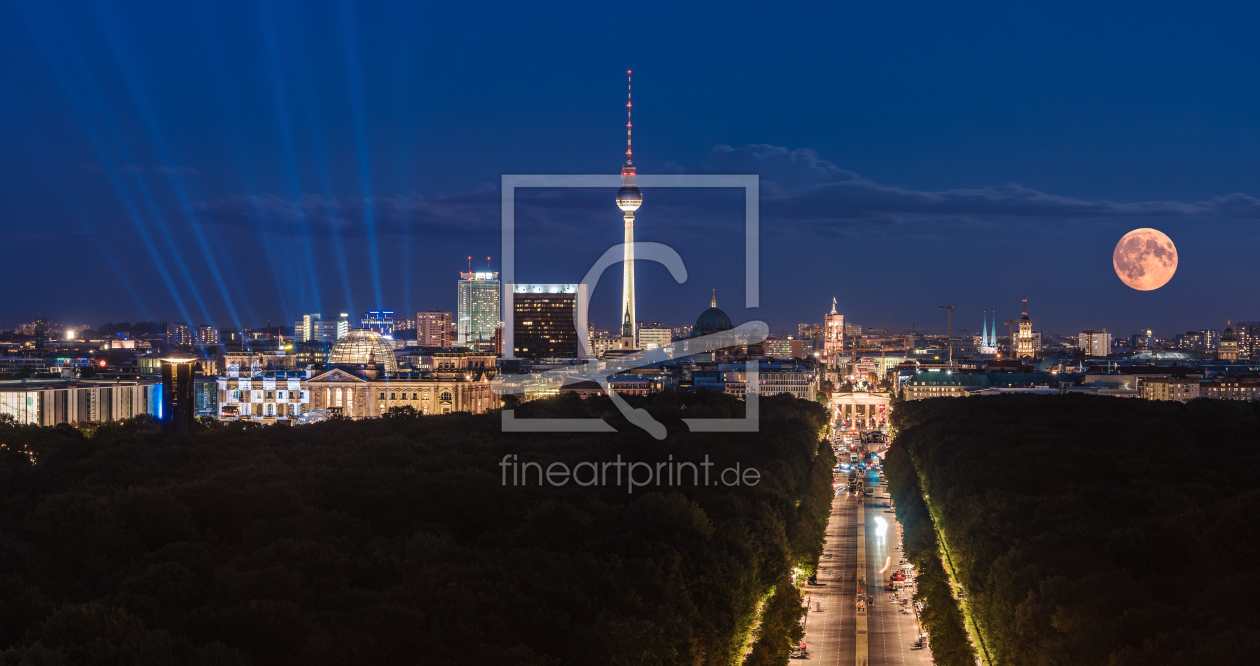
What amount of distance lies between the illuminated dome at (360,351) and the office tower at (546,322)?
69.8 meters

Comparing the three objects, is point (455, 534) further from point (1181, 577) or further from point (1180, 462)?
point (1180, 462)

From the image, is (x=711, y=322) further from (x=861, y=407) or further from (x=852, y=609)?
(x=852, y=609)

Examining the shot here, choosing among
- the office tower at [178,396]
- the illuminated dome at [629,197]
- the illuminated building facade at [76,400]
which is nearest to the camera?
the office tower at [178,396]

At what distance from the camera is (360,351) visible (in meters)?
106

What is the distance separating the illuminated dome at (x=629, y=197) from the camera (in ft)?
533

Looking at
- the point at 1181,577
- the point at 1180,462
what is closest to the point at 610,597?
the point at 1181,577

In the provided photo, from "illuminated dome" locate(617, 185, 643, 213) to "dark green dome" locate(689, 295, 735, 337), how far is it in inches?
1319

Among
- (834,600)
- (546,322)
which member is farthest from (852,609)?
(546,322)

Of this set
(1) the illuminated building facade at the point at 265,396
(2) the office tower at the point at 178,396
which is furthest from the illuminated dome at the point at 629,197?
(2) the office tower at the point at 178,396

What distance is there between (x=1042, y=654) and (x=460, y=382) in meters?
84.0

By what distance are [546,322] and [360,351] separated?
253 ft

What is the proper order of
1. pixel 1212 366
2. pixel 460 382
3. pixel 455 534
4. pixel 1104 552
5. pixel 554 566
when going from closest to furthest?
pixel 554 566, pixel 1104 552, pixel 455 534, pixel 460 382, pixel 1212 366

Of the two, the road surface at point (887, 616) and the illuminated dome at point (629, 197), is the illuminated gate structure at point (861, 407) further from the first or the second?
the road surface at point (887, 616)

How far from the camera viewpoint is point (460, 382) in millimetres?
103000
